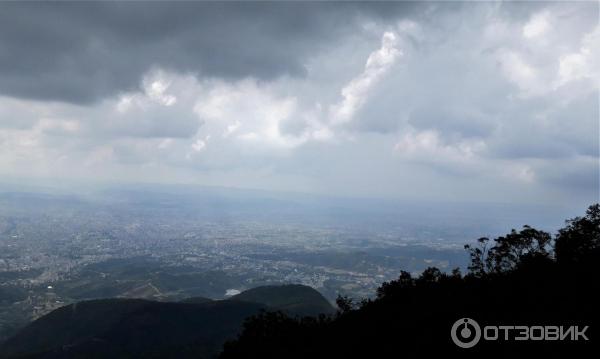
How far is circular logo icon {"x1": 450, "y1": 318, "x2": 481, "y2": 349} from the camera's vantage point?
119 ft

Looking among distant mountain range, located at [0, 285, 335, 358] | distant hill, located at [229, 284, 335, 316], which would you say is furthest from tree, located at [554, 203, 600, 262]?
distant hill, located at [229, 284, 335, 316]

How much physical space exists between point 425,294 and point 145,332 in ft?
297

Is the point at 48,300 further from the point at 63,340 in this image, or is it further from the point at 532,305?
the point at 532,305

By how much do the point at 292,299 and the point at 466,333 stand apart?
413 ft

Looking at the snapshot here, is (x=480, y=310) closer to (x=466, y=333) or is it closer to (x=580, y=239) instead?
(x=466, y=333)

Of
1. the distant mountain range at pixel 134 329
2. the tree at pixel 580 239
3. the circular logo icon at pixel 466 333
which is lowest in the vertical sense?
the distant mountain range at pixel 134 329

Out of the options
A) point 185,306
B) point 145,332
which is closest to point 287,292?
point 185,306

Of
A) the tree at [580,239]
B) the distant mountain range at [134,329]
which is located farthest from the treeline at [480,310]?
the distant mountain range at [134,329]

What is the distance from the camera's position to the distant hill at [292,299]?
14212 centimetres
